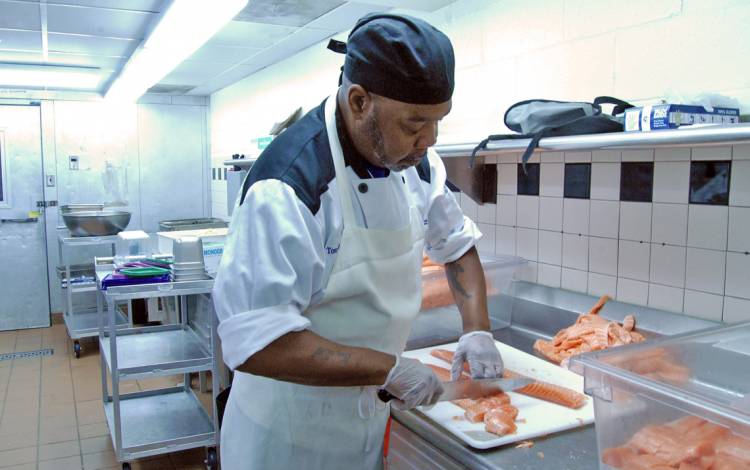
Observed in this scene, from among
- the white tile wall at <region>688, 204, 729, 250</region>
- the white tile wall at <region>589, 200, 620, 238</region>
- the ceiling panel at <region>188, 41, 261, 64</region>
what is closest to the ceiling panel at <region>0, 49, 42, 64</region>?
the ceiling panel at <region>188, 41, 261, 64</region>

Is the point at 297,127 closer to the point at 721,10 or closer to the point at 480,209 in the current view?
the point at 721,10

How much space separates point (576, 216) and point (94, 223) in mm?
4313

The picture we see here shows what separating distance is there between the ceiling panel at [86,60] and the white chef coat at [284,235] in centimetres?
392

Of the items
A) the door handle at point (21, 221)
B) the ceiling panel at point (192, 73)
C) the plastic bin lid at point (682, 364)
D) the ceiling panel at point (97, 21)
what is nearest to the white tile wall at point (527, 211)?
the plastic bin lid at point (682, 364)

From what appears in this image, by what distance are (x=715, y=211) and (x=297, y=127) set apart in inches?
49.0

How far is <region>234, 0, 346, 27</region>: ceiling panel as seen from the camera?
3137 mm

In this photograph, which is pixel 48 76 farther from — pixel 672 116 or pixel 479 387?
pixel 672 116

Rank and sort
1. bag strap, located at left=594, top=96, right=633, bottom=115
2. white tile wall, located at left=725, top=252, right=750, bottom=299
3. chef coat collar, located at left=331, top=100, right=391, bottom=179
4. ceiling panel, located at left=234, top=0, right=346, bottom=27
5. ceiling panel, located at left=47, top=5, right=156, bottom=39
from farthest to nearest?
ceiling panel, located at left=47, top=5, right=156, bottom=39 → ceiling panel, located at left=234, top=0, right=346, bottom=27 → bag strap, located at left=594, top=96, right=633, bottom=115 → white tile wall, located at left=725, top=252, right=750, bottom=299 → chef coat collar, located at left=331, top=100, right=391, bottom=179

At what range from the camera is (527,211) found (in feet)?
8.29

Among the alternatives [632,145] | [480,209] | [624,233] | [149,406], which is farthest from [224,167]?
[632,145]

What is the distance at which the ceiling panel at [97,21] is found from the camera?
3410 millimetres

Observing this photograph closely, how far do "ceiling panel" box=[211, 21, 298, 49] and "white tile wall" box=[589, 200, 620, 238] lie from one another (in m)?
2.22

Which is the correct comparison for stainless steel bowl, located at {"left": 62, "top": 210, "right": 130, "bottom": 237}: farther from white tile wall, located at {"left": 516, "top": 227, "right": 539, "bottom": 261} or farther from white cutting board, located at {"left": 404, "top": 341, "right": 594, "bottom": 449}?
white cutting board, located at {"left": 404, "top": 341, "right": 594, "bottom": 449}

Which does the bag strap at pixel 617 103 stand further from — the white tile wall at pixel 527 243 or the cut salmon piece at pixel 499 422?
the cut salmon piece at pixel 499 422
